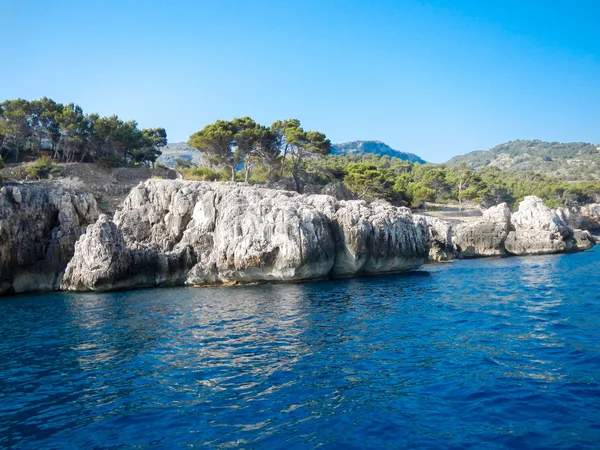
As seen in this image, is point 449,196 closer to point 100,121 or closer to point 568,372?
point 100,121

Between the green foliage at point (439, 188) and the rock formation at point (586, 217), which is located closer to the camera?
the green foliage at point (439, 188)

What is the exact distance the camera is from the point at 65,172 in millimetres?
67938

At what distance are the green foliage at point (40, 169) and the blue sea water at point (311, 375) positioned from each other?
43.5m

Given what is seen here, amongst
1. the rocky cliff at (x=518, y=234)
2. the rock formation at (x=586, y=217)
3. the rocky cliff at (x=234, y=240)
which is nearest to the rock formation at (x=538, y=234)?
the rocky cliff at (x=518, y=234)

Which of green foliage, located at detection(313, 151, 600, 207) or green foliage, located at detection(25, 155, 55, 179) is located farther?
green foliage, located at detection(313, 151, 600, 207)

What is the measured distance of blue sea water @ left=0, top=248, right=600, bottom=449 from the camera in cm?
1028

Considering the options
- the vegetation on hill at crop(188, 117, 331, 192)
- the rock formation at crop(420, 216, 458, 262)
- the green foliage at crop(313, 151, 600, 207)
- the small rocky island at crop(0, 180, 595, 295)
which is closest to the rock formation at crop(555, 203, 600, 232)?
the green foliage at crop(313, 151, 600, 207)

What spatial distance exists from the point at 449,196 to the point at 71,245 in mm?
103660

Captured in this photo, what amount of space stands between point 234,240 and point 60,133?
53.0 metres

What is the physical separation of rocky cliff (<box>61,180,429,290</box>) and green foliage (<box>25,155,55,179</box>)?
89.3ft

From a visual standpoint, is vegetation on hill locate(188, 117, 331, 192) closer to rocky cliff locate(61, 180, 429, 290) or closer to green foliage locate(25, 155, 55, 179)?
green foliage locate(25, 155, 55, 179)

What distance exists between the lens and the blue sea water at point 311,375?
10.3 meters

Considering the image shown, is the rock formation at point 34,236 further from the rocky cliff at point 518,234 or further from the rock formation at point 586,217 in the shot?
the rock formation at point 586,217

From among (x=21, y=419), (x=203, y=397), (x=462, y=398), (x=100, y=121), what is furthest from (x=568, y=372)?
(x=100, y=121)
